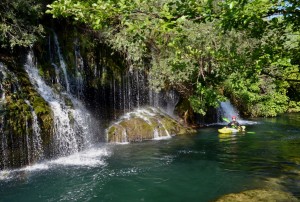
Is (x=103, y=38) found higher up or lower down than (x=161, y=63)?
higher up

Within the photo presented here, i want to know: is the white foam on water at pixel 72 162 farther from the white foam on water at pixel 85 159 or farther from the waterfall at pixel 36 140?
the waterfall at pixel 36 140

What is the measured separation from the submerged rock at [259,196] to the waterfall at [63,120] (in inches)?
318

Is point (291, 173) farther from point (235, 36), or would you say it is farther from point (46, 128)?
point (235, 36)

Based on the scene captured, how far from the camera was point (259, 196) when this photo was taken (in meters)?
8.30

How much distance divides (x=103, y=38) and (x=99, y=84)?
3.16m

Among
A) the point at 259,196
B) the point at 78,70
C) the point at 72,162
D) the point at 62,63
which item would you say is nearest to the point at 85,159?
the point at 72,162

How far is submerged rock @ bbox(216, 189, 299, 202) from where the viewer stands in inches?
319

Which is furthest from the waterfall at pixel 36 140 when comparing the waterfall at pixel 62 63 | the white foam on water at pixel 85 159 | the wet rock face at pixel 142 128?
the wet rock face at pixel 142 128

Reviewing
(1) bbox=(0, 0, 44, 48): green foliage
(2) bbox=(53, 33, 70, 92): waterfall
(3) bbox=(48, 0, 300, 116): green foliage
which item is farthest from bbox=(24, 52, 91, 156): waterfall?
(3) bbox=(48, 0, 300, 116): green foliage

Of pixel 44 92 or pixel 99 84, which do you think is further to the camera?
pixel 99 84

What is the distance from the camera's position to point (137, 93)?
23.0 metres

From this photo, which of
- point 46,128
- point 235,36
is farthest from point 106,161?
point 235,36

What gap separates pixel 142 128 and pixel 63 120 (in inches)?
234

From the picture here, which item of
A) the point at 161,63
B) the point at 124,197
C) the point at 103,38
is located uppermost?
the point at 103,38
